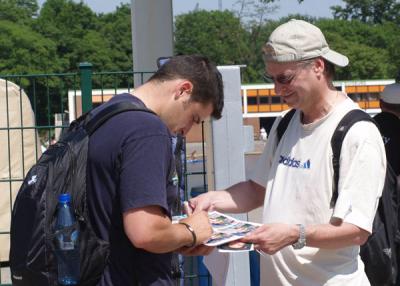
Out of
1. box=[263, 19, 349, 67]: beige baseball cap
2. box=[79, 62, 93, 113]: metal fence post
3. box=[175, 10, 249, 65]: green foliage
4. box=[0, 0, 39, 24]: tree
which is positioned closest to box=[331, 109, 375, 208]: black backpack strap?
box=[263, 19, 349, 67]: beige baseball cap

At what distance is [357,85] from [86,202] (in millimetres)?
39566

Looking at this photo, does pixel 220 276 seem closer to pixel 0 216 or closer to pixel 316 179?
pixel 316 179

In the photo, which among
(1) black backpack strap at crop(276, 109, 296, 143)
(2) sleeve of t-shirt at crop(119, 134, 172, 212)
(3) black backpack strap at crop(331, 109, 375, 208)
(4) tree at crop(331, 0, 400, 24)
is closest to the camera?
(2) sleeve of t-shirt at crop(119, 134, 172, 212)

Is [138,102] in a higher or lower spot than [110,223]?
higher

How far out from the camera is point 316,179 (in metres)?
2.70

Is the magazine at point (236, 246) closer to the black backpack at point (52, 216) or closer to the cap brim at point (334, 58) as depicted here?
the black backpack at point (52, 216)

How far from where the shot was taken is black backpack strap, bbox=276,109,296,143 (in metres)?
3.02

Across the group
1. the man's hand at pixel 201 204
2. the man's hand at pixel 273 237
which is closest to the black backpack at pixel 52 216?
the man's hand at pixel 273 237

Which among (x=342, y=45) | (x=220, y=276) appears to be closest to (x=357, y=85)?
(x=342, y=45)

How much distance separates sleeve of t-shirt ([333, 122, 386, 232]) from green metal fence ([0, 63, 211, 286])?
263cm

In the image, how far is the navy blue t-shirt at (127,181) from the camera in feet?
7.18

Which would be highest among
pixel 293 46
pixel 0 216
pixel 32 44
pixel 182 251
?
pixel 32 44

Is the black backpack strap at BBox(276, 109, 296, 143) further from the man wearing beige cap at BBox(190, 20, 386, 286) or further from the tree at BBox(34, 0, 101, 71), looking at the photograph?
the tree at BBox(34, 0, 101, 71)

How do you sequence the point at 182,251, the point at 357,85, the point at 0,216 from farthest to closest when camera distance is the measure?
the point at 357,85
the point at 0,216
the point at 182,251
